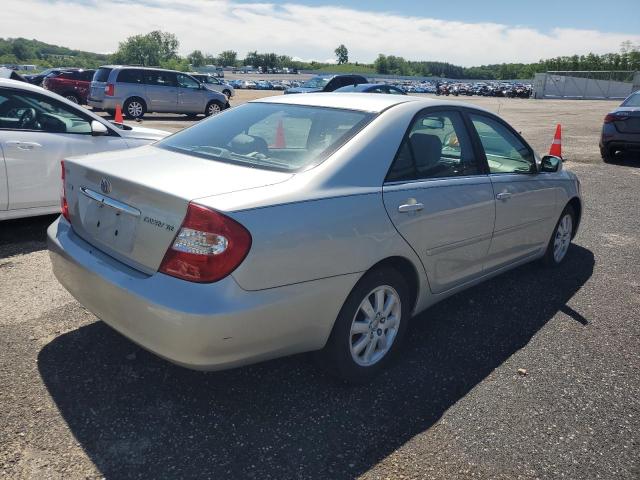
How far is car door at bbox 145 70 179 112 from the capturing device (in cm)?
1875

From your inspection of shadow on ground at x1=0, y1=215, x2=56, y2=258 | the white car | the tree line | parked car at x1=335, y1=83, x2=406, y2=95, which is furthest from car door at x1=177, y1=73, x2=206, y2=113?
the tree line

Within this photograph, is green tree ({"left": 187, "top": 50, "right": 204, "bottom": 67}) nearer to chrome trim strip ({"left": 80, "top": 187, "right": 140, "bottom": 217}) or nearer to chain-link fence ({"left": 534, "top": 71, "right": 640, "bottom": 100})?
chain-link fence ({"left": 534, "top": 71, "right": 640, "bottom": 100})

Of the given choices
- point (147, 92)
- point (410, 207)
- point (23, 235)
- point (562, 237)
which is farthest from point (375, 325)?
point (147, 92)

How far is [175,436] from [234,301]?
0.77 m

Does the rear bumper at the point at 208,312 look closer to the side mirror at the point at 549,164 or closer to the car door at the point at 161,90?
the side mirror at the point at 549,164

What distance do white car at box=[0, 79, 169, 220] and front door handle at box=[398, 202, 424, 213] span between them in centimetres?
380

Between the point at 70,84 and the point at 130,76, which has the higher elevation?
the point at 130,76

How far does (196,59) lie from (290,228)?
656 feet

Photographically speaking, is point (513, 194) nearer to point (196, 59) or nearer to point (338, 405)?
point (338, 405)

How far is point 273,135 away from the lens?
342 cm

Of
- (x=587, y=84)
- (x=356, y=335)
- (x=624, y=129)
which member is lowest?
(x=356, y=335)

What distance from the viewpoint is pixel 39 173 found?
528 cm

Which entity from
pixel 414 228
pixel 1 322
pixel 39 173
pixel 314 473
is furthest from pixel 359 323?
pixel 39 173

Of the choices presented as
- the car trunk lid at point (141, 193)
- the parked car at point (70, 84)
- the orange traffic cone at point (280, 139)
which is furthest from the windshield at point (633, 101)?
the parked car at point (70, 84)
